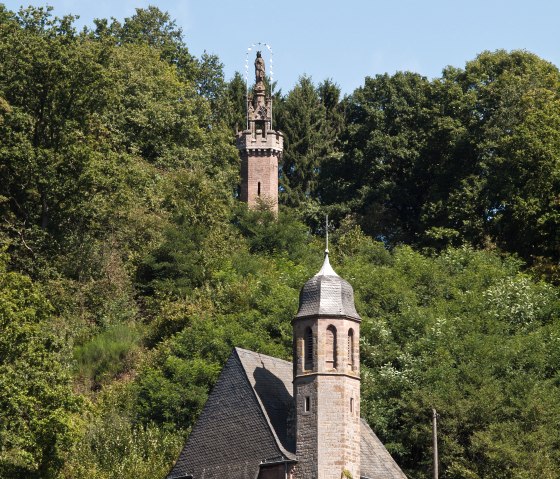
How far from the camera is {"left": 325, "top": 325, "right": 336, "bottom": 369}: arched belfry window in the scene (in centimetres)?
5553

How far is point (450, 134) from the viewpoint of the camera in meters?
88.6

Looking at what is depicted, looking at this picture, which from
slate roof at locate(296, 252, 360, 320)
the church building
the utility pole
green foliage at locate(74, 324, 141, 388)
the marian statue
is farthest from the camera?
the marian statue

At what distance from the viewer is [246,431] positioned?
56.1 metres

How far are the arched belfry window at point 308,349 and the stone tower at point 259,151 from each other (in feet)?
111

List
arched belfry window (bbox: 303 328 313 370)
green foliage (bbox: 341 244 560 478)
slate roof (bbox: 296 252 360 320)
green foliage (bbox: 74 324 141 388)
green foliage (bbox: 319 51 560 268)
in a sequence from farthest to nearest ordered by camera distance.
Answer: green foliage (bbox: 319 51 560 268)
green foliage (bbox: 74 324 141 388)
green foliage (bbox: 341 244 560 478)
slate roof (bbox: 296 252 360 320)
arched belfry window (bbox: 303 328 313 370)

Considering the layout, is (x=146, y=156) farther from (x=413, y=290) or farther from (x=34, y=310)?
(x=34, y=310)

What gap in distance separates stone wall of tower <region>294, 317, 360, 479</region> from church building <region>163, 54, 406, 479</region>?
0.03 metres

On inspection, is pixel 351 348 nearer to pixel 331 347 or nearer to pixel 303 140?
pixel 331 347

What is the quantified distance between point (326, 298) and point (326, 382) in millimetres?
2782

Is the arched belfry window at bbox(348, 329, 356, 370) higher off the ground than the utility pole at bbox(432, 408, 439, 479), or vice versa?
the arched belfry window at bbox(348, 329, 356, 370)

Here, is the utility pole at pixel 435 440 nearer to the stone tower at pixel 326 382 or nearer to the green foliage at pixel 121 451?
the stone tower at pixel 326 382

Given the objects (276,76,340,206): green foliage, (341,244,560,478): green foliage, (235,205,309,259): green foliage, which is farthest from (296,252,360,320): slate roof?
(276,76,340,206): green foliage

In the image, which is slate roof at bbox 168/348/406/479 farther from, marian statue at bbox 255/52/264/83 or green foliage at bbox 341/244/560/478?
marian statue at bbox 255/52/264/83

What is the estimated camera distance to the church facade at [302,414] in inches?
2153
